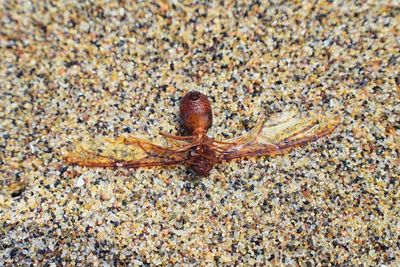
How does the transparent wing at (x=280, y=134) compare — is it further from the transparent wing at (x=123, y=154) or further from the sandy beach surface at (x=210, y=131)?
the transparent wing at (x=123, y=154)

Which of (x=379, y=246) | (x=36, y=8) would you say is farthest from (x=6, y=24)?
(x=379, y=246)

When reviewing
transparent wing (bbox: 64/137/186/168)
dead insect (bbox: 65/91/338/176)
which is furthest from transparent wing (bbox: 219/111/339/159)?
transparent wing (bbox: 64/137/186/168)

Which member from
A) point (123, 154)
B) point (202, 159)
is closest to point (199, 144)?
point (202, 159)

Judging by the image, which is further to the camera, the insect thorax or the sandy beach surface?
the insect thorax

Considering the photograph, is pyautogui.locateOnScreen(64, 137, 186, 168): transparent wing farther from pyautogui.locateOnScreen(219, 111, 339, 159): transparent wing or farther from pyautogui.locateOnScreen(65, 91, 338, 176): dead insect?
pyautogui.locateOnScreen(219, 111, 339, 159): transparent wing

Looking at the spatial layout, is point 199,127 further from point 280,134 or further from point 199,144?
point 280,134

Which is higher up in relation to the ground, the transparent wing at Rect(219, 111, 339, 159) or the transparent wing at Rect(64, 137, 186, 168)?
the transparent wing at Rect(219, 111, 339, 159)
